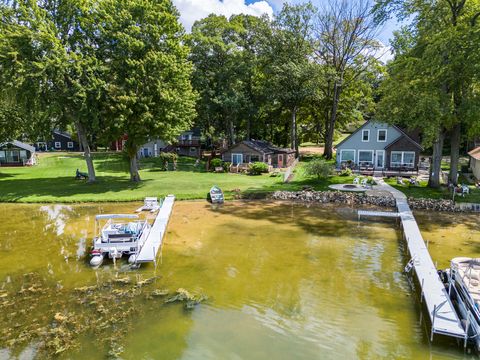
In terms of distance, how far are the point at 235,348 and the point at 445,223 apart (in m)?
17.6

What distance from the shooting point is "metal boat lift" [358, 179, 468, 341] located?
10094 mm

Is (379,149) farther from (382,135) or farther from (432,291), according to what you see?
(432,291)

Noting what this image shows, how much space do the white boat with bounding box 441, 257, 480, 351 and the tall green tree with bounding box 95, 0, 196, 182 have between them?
24365 mm

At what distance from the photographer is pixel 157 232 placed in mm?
19016

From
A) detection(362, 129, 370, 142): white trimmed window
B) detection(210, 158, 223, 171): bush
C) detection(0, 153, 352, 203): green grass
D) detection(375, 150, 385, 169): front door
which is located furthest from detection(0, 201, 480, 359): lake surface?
detection(210, 158, 223, 171): bush

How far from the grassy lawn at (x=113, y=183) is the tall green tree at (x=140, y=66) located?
15.5 ft

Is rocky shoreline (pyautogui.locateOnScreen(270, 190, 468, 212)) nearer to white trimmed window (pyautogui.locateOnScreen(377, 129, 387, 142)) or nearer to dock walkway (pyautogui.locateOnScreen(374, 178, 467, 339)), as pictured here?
dock walkway (pyautogui.locateOnScreen(374, 178, 467, 339))

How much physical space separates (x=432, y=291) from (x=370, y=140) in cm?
2876

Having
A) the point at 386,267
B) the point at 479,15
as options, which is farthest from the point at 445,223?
the point at 479,15

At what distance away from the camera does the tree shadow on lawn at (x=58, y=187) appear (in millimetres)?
29683

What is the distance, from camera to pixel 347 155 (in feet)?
132

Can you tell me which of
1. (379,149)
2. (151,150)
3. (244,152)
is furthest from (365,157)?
(151,150)

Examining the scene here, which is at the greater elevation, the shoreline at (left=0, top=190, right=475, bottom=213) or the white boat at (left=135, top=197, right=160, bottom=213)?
the shoreline at (left=0, top=190, right=475, bottom=213)

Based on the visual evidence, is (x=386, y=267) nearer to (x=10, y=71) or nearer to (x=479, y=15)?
(x=479, y=15)
